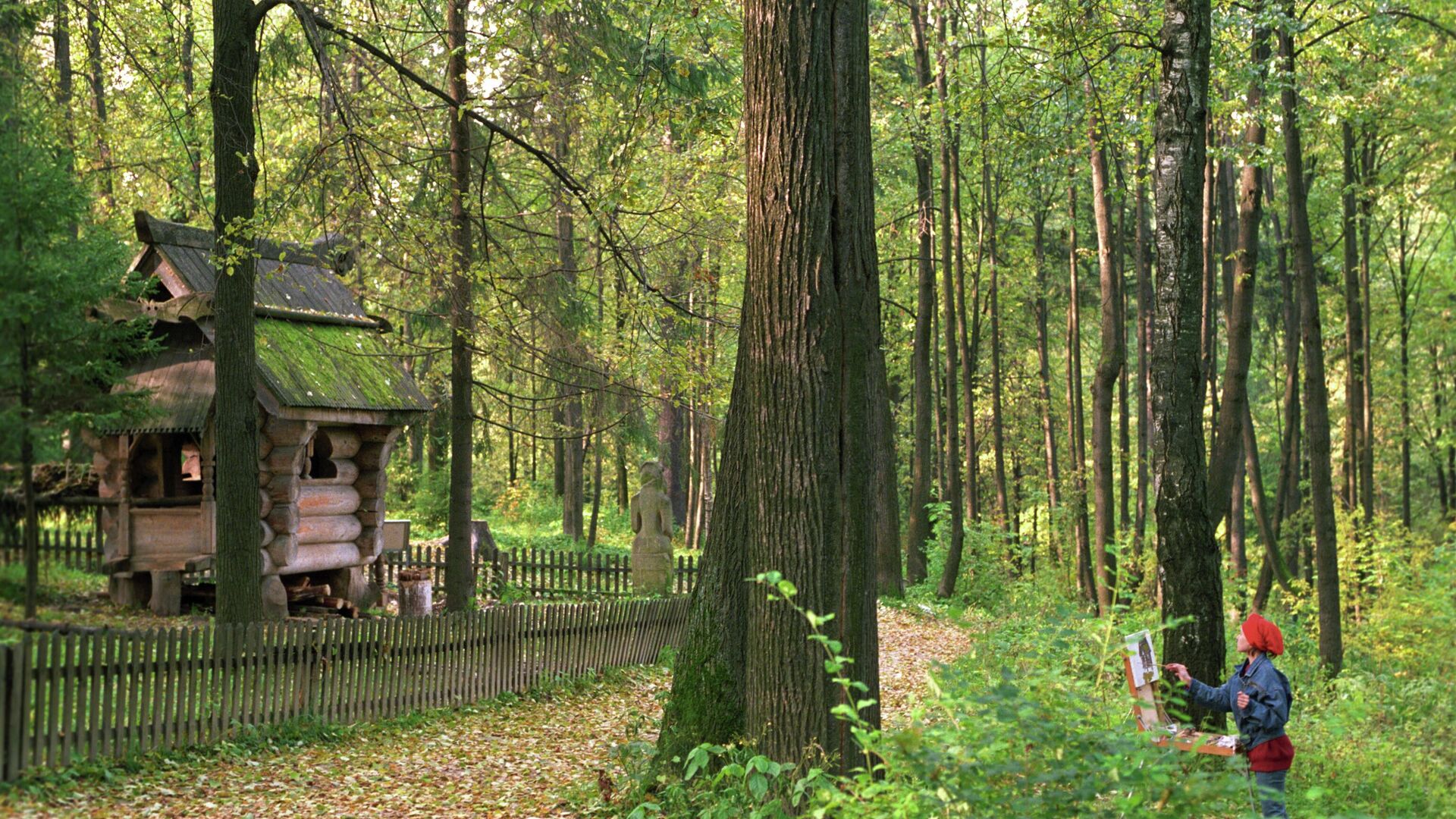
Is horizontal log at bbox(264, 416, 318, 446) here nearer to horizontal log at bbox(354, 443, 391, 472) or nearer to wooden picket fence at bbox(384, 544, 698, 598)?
horizontal log at bbox(354, 443, 391, 472)

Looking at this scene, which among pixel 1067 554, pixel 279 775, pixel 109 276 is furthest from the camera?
pixel 1067 554

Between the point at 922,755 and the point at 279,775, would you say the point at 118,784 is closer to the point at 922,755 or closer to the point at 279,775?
the point at 279,775

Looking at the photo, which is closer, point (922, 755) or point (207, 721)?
point (922, 755)

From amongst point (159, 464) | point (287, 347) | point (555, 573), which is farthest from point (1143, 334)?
point (159, 464)

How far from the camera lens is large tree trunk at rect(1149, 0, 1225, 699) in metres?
8.63

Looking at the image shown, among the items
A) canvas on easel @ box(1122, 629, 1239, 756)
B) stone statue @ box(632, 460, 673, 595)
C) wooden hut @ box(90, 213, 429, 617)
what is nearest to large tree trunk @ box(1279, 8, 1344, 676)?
canvas on easel @ box(1122, 629, 1239, 756)

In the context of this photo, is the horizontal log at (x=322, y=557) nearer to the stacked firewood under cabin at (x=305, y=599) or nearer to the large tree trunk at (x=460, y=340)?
the stacked firewood under cabin at (x=305, y=599)

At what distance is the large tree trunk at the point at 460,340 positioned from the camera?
45.0 ft

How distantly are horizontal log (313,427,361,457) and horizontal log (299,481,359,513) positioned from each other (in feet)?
1.65

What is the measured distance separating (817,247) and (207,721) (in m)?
6.88

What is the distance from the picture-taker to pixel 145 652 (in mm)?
9125

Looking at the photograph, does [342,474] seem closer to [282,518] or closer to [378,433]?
[378,433]

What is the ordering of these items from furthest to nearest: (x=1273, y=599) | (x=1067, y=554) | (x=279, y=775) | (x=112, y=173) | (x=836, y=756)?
(x=1067, y=554)
(x=1273, y=599)
(x=112, y=173)
(x=279, y=775)
(x=836, y=756)

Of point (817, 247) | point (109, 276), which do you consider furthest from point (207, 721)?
point (817, 247)
